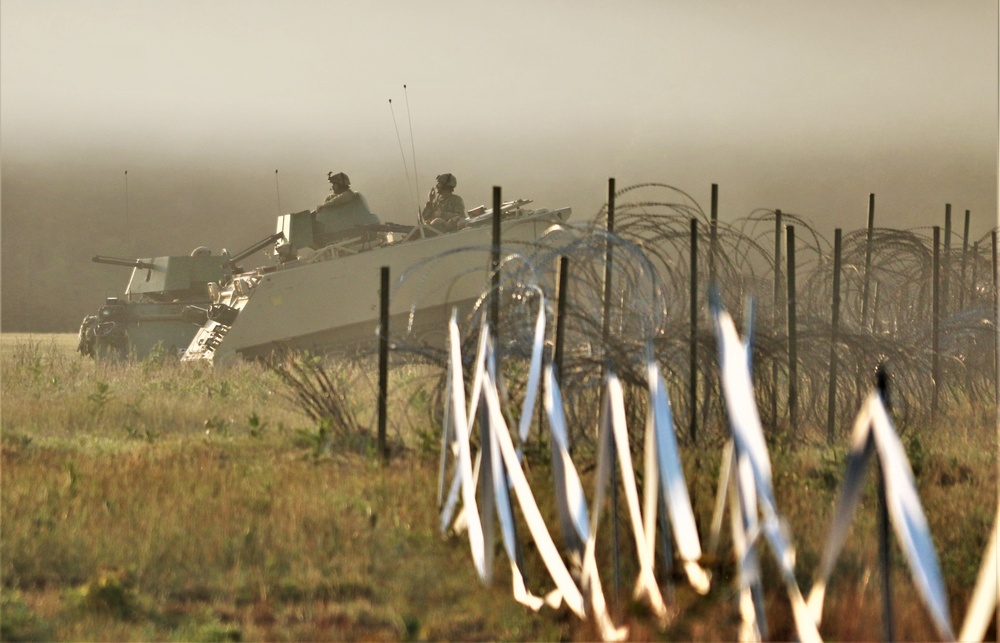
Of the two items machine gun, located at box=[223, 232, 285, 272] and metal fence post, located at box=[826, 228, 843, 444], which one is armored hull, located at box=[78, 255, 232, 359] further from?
metal fence post, located at box=[826, 228, 843, 444]

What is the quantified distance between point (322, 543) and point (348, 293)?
9958mm

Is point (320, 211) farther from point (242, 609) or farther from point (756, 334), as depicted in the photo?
point (242, 609)

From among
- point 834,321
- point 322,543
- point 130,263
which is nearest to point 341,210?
point 130,263

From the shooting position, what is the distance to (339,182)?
17.1m

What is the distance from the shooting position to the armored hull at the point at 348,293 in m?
15.8

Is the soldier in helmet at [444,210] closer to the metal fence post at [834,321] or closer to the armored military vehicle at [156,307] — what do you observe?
the armored military vehicle at [156,307]

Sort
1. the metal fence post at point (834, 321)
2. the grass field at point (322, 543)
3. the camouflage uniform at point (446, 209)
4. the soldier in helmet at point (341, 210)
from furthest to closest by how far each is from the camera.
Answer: the soldier in helmet at point (341, 210), the camouflage uniform at point (446, 209), the metal fence post at point (834, 321), the grass field at point (322, 543)

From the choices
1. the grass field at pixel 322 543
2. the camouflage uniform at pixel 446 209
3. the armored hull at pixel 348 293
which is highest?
the camouflage uniform at pixel 446 209

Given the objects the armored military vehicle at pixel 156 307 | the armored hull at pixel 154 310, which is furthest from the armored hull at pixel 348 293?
the armored hull at pixel 154 310

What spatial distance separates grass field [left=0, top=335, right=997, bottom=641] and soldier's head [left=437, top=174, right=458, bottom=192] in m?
6.39

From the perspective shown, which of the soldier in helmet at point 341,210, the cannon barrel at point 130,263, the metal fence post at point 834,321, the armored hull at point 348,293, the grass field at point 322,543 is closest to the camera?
the grass field at point 322,543

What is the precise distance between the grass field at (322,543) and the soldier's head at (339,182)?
753 cm

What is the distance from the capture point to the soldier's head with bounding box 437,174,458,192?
1587 centimetres

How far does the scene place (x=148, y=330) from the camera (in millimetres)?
19406
